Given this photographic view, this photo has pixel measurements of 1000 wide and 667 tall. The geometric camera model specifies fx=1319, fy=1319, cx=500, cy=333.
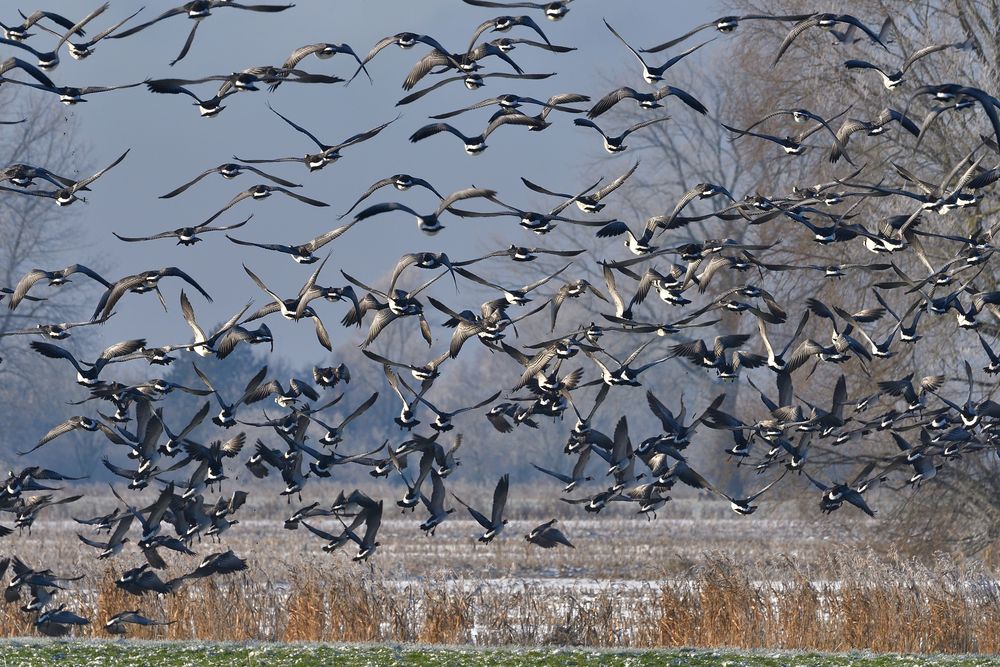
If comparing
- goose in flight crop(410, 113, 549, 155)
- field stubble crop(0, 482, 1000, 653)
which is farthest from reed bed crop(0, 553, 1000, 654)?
goose in flight crop(410, 113, 549, 155)

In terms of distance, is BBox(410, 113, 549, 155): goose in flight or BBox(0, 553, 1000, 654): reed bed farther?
BBox(0, 553, 1000, 654): reed bed

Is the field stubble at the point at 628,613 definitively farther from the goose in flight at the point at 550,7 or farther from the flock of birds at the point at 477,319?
the goose in flight at the point at 550,7

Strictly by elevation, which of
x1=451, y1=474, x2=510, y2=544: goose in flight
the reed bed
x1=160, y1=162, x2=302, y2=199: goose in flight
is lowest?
the reed bed

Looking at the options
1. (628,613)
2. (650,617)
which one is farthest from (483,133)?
(628,613)

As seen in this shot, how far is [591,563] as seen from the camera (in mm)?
26922

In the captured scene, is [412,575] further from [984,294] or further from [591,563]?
[984,294]

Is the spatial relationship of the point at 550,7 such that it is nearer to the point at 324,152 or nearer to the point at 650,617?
the point at 324,152

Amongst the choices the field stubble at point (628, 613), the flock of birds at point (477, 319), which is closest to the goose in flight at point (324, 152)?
the flock of birds at point (477, 319)

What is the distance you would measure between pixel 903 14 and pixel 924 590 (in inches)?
427

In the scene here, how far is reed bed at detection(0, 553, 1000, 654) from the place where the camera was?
1584 centimetres

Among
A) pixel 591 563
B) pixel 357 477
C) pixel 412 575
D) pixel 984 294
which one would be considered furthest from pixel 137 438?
pixel 357 477

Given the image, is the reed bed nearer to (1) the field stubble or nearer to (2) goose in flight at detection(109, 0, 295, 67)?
(1) the field stubble

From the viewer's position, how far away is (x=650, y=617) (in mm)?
16266

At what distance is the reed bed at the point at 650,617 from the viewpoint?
1584 cm
